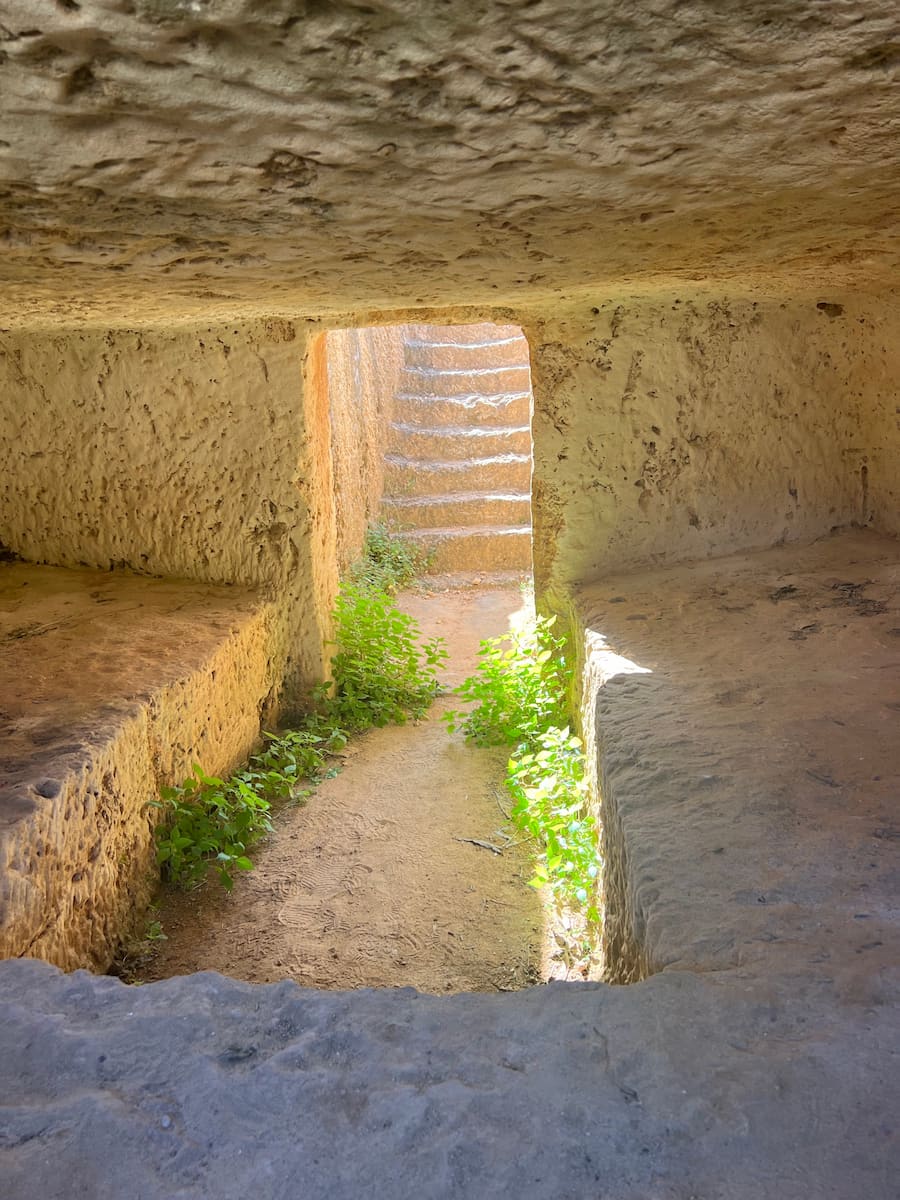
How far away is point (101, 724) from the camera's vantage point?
3119mm

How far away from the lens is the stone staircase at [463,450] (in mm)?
9445

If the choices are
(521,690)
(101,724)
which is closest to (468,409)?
(521,690)

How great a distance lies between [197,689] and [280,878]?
2.72ft

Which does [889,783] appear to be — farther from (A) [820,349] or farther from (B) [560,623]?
(A) [820,349]

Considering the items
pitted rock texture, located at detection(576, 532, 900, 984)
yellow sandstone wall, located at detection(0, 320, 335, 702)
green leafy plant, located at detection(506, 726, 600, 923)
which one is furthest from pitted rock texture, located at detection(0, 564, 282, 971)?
pitted rock texture, located at detection(576, 532, 900, 984)

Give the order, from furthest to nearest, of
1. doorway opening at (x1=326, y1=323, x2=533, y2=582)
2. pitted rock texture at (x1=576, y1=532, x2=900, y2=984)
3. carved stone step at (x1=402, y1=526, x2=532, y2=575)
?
carved stone step at (x1=402, y1=526, x2=532, y2=575)
doorway opening at (x1=326, y1=323, x2=533, y2=582)
pitted rock texture at (x1=576, y1=532, x2=900, y2=984)

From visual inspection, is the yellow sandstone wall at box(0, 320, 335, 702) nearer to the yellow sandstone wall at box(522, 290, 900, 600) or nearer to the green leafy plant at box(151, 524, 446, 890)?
the green leafy plant at box(151, 524, 446, 890)

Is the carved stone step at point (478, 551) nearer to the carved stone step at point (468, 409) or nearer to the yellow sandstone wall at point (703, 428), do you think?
the carved stone step at point (468, 409)

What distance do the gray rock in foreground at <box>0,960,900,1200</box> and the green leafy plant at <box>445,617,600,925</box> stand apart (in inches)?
58.4

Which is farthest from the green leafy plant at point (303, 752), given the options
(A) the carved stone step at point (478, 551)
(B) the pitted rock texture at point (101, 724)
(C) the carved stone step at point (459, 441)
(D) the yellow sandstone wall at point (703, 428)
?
(C) the carved stone step at point (459, 441)

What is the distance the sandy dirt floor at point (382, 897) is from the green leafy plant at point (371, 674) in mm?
353

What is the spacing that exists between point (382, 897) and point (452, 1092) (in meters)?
2.33

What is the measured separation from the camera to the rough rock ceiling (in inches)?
51.5

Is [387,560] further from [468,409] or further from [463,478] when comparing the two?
[468,409]
